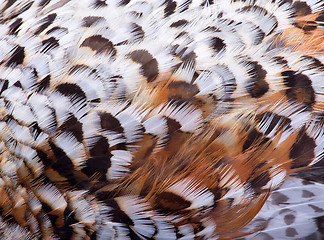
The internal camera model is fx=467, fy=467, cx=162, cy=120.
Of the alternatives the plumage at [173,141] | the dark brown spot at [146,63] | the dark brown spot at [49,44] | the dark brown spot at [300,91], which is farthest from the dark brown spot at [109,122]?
the dark brown spot at [300,91]

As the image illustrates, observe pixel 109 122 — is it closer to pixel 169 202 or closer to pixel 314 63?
pixel 169 202

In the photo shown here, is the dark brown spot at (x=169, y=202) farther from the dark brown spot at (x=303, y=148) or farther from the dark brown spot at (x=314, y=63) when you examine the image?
the dark brown spot at (x=314, y=63)

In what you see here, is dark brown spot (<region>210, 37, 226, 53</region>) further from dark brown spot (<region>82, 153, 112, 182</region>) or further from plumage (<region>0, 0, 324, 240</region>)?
dark brown spot (<region>82, 153, 112, 182</region>)

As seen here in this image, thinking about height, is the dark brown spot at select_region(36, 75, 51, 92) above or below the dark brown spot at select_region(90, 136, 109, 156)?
above

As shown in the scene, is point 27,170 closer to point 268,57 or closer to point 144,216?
point 144,216

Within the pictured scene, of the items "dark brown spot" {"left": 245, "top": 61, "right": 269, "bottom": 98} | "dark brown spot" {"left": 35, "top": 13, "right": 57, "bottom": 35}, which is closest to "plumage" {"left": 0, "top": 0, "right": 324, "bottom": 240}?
"dark brown spot" {"left": 245, "top": 61, "right": 269, "bottom": 98}
